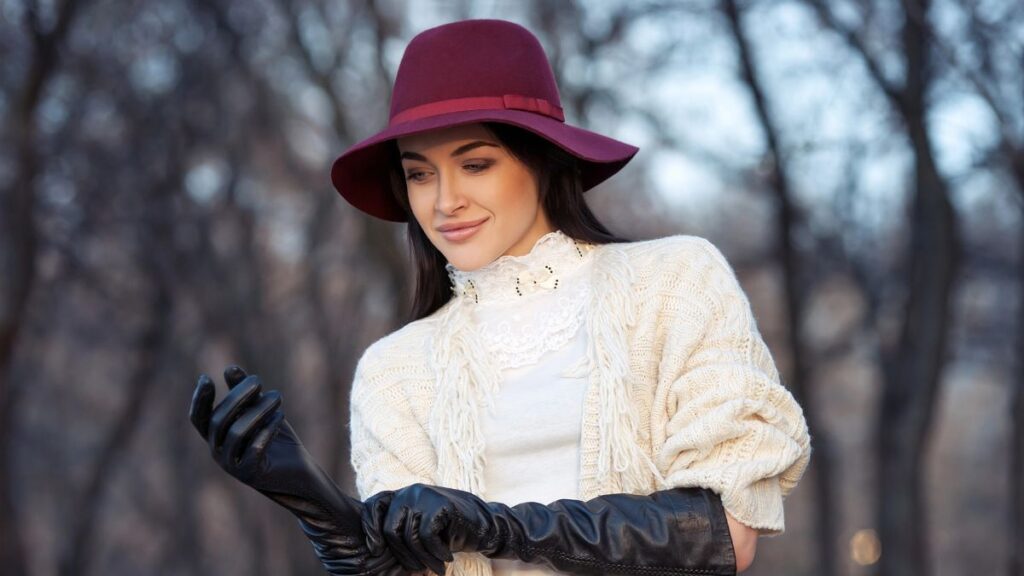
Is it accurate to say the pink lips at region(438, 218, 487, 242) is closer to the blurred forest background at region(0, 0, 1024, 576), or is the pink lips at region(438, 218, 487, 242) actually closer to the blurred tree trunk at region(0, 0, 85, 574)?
the blurred forest background at region(0, 0, 1024, 576)

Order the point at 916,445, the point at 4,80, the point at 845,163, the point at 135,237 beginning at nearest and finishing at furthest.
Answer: the point at 916,445 → the point at 4,80 → the point at 845,163 → the point at 135,237

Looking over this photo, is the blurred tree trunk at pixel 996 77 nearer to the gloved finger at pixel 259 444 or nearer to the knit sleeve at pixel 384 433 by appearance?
the knit sleeve at pixel 384 433

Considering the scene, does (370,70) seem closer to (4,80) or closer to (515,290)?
(4,80)

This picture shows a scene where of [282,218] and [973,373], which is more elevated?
[282,218]

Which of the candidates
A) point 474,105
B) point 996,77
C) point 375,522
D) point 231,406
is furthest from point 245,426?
point 996,77

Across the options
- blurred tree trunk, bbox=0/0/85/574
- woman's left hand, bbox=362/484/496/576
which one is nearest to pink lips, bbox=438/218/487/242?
woman's left hand, bbox=362/484/496/576

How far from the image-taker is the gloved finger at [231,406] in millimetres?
2613

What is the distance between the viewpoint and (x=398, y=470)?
3.25 metres

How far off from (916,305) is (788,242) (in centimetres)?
251

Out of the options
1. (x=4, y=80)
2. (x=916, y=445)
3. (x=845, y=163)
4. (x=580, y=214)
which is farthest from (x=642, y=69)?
(x=580, y=214)

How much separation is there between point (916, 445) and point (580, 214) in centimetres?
784

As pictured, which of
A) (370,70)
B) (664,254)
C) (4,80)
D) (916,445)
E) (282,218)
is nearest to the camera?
(664,254)

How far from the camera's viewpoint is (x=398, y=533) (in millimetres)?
2811

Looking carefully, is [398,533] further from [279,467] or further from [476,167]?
[476,167]
